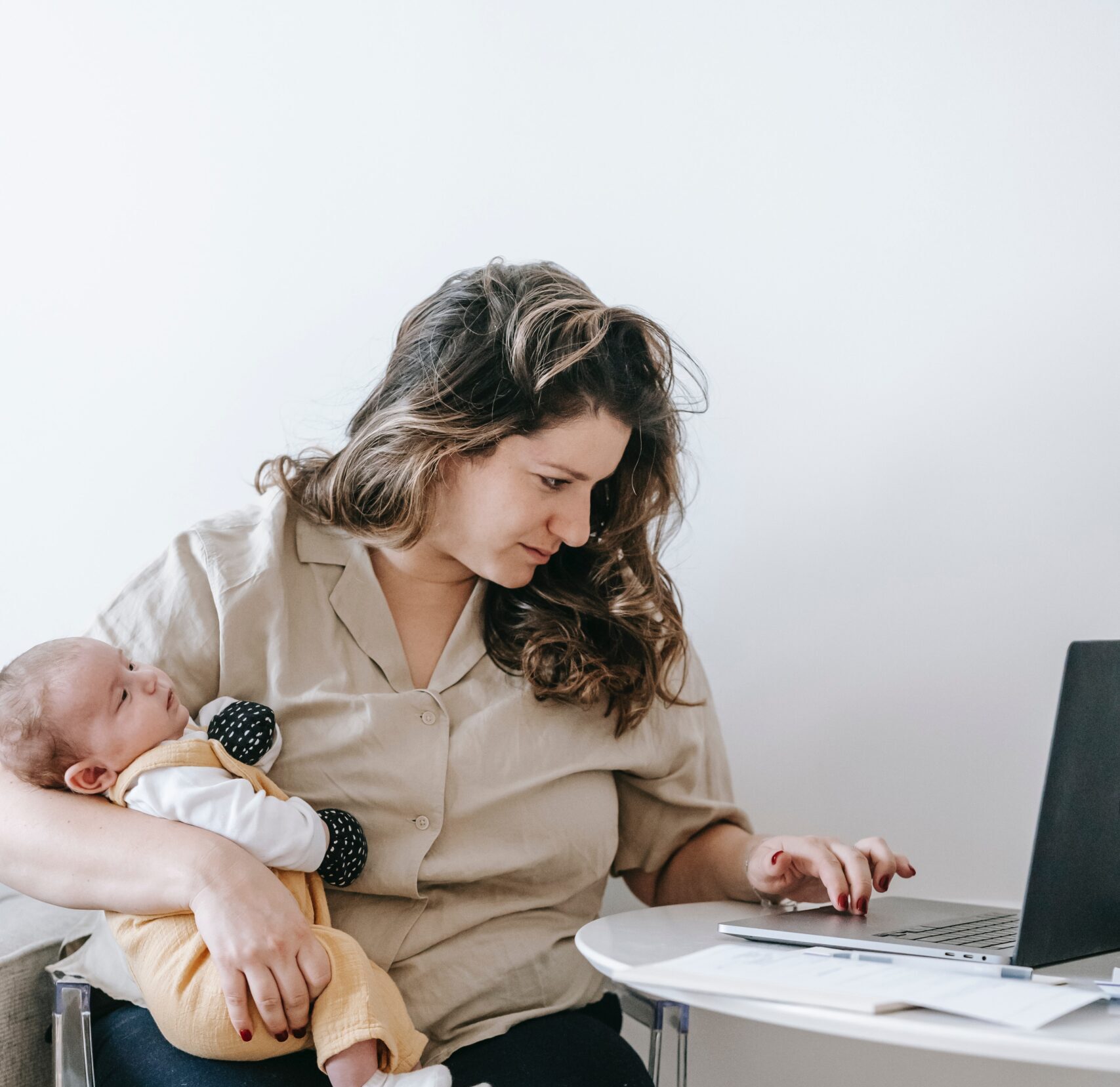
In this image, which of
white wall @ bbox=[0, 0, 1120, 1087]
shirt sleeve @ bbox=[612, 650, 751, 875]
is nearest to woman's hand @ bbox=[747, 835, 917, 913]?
shirt sleeve @ bbox=[612, 650, 751, 875]

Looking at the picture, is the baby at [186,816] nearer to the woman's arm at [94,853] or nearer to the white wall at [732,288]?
the woman's arm at [94,853]

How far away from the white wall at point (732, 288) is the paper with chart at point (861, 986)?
31.4 inches

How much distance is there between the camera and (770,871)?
135cm

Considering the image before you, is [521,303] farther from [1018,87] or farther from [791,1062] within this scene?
[791,1062]

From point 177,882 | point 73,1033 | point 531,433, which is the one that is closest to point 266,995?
point 177,882

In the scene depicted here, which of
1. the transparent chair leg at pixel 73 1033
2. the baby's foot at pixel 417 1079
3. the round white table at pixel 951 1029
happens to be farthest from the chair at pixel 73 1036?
the round white table at pixel 951 1029

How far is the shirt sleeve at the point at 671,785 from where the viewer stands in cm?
151

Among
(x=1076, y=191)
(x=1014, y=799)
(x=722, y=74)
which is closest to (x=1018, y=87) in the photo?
(x=1076, y=191)

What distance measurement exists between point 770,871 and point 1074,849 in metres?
0.43

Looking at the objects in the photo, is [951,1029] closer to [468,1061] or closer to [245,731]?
[468,1061]

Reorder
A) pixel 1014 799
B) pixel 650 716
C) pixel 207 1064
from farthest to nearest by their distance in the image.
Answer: pixel 1014 799, pixel 650 716, pixel 207 1064

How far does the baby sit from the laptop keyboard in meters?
0.49

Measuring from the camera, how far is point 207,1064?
1.14m

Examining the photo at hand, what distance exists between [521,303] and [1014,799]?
3.29 feet
